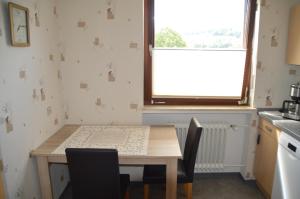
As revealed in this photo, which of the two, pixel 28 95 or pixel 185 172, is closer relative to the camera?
pixel 28 95

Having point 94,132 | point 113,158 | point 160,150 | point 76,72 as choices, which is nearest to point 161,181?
point 160,150

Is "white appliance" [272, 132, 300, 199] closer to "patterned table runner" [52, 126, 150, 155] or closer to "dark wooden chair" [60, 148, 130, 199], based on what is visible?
"patterned table runner" [52, 126, 150, 155]

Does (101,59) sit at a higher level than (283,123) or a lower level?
higher

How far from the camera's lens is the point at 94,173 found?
1.60 m

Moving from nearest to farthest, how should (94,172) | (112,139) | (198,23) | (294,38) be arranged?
(94,172), (112,139), (294,38), (198,23)

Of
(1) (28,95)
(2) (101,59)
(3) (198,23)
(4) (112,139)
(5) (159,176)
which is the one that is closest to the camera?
(1) (28,95)

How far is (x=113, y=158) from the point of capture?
5.08 ft

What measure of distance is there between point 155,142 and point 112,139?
39 centimetres

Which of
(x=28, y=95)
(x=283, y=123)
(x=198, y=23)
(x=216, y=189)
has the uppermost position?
(x=198, y=23)

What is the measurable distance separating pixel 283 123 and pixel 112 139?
5.02 feet

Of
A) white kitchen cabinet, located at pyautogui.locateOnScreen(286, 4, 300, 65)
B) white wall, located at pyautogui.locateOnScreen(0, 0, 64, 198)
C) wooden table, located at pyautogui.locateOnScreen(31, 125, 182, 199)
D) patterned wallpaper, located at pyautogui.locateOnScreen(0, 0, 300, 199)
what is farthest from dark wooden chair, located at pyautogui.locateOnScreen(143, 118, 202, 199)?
white kitchen cabinet, located at pyautogui.locateOnScreen(286, 4, 300, 65)

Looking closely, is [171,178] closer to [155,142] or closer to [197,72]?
[155,142]

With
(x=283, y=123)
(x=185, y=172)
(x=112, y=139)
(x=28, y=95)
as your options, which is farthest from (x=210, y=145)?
(x=28, y=95)

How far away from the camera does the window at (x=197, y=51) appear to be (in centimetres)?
246
